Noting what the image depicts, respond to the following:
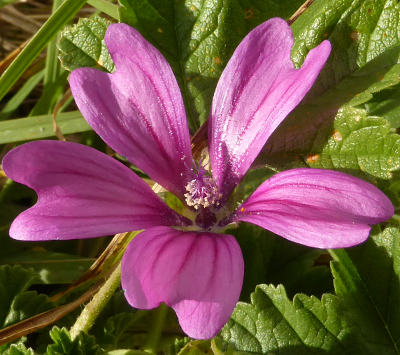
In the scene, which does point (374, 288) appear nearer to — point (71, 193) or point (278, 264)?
point (278, 264)

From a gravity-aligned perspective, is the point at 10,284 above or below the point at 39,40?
below

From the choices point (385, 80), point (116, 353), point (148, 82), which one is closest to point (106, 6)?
point (148, 82)

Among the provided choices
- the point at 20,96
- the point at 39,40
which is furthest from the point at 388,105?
the point at 20,96

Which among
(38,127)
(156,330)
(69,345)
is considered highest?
(38,127)

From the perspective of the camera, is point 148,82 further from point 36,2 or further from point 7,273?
point 36,2

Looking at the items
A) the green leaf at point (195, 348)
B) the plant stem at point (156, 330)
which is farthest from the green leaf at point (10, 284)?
the green leaf at point (195, 348)
